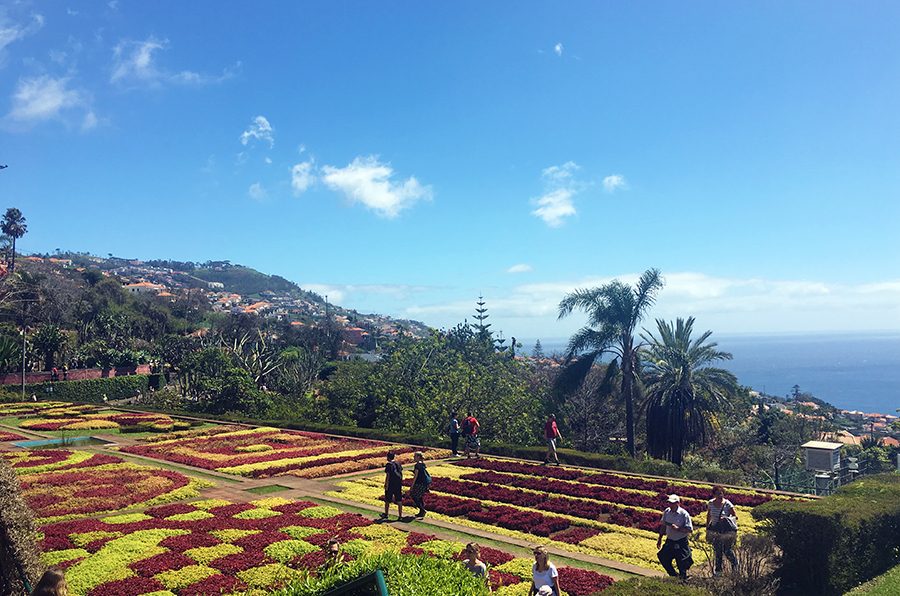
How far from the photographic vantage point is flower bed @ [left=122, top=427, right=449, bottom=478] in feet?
71.4

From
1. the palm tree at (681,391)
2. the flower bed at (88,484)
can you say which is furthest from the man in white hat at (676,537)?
the palm tree at (681,391)

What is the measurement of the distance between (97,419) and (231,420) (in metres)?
7.56

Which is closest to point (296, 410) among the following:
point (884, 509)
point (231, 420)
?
point (231, 420)

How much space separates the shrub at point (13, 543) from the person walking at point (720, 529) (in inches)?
429

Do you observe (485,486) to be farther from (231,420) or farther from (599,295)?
(231,420)

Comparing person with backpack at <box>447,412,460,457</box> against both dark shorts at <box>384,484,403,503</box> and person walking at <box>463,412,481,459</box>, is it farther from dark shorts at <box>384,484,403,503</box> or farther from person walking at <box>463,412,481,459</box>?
dark shorts at <box>384,484,403,503</box>

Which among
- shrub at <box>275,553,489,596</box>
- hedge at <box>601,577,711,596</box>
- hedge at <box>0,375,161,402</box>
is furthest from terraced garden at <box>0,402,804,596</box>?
hedge at <box>0,375,161,402</box>

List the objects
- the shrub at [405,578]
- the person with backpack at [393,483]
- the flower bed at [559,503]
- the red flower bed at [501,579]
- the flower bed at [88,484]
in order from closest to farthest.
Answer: the shrub at [405,578]
the red flower bed at [501,579]
the flower bed at [559,503]
the person with backpack at [393,483]
the flower bed at [88,484]

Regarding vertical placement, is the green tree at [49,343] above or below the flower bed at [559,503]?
above

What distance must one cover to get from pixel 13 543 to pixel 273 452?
1774 centimetres

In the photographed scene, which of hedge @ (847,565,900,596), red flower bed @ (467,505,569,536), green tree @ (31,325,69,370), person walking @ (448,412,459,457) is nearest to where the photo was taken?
hedge @ (847,565,900,596)

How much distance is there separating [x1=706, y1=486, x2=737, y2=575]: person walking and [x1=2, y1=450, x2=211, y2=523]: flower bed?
46.4ft

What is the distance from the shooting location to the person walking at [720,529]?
10.6 m

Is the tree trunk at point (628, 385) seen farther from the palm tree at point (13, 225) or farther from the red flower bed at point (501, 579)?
the palm tree at point (13, 225)
